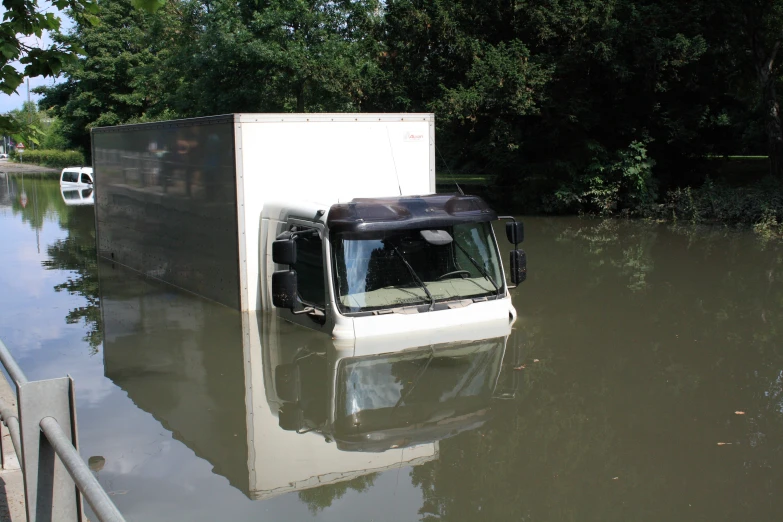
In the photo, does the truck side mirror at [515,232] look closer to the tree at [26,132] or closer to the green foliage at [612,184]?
the tree at [26,132]

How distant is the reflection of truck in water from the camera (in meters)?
Answer: 6.59

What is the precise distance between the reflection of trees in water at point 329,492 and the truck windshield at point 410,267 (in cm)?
280

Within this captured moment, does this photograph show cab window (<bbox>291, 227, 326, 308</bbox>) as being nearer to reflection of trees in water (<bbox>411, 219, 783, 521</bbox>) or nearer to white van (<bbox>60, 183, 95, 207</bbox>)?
reflection of trees in water (<bbox>411, 219, 783, 521</bbox>)

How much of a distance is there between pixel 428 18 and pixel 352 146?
16472 millimetres

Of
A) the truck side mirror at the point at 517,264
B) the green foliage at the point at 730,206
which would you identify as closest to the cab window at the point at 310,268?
the truck side mirror at the point at 517,264

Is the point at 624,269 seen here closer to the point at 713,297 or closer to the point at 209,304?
the point at 713,297

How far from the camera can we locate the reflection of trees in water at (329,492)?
5.73 m

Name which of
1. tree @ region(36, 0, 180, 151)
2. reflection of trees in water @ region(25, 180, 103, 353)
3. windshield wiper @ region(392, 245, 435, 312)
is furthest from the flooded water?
tree @ region(36, 0, 180, 151)

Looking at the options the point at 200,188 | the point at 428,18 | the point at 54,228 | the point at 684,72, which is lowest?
the point at 54,228

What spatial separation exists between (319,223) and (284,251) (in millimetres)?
625

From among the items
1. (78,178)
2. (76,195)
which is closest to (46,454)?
(76,195)

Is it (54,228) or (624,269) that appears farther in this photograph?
(54,228)

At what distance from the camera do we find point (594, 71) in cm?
2502

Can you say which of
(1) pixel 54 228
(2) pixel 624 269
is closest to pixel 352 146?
(2) pixel 624 269
